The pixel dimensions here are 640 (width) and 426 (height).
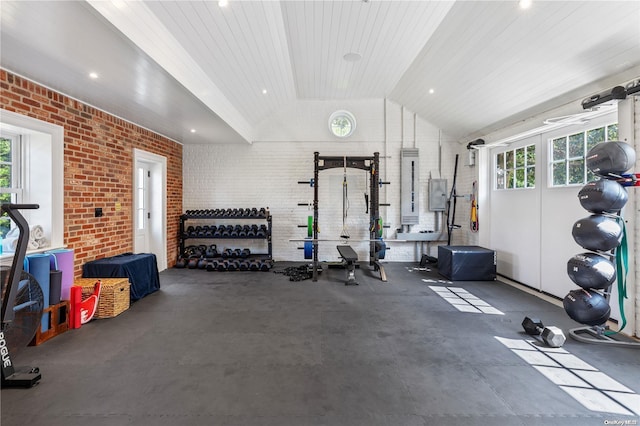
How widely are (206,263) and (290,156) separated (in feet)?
10.0

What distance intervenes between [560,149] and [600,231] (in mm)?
2038

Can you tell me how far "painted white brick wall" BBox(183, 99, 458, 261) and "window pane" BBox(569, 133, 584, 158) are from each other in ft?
9.76

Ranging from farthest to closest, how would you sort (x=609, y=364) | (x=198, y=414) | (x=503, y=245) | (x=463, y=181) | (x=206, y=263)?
(x=463, y=181) → (x=206, y=263) → (x=503, y=245) → (x=609, y=364) → (x=198, y=414)

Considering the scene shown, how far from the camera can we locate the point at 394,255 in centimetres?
714

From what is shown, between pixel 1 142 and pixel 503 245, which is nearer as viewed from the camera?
pixel 1 142

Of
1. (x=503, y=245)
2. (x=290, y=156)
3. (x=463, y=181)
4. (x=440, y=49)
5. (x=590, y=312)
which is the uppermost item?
(x=440, y=49)

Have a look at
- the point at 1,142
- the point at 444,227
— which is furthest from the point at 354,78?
the point at 1,142

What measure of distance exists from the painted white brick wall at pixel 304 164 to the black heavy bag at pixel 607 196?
4.20 m

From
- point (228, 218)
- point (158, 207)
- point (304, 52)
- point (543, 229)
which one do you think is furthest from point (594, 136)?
point (158, 207)

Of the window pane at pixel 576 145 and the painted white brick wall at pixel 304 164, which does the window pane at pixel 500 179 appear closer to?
the painted white brick wall at pixel 304 164

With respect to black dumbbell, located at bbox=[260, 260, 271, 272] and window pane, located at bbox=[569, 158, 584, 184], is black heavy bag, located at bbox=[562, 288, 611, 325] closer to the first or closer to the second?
window pane, located at bbox=[569, 158, 584, 184]

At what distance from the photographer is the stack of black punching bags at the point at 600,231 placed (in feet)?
9.25

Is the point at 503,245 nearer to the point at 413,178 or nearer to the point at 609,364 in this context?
the point at 413,178

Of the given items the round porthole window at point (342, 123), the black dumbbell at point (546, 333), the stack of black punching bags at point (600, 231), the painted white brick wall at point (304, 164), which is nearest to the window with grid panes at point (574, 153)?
the stack of black punching bags at point (600, 231)
